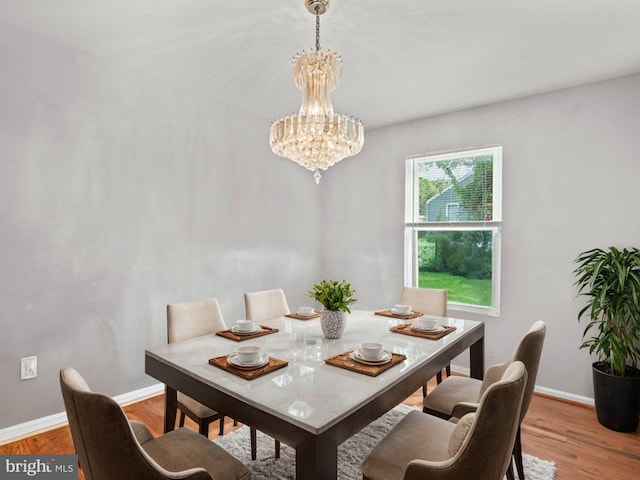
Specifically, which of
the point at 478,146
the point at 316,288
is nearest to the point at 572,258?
the point at 478,146

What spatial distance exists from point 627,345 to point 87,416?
3.13 m

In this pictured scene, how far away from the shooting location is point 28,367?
2.35 meters

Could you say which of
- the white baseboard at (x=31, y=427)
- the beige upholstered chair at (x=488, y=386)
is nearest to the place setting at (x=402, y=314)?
the beige upholstered chair at (x=488, y=386)

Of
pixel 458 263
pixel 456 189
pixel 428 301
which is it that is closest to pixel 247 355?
pixel 428 301

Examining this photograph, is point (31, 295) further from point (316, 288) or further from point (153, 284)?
point (316, 288)

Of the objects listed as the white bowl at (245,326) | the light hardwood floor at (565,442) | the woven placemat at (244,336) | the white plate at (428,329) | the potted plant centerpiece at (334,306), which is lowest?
the light hardwood floor at (565,442)

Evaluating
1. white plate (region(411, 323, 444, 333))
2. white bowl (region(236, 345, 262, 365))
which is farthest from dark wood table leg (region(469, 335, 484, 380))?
white bowl (region(236, 345, 262, 365))

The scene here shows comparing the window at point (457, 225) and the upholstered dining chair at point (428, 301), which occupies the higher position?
the window at point (457, 225)

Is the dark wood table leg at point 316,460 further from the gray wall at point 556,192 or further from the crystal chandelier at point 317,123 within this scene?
the gray wall at point 556,192

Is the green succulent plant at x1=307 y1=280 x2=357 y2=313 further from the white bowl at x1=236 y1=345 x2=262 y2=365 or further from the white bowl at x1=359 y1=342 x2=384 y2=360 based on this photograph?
the white bowl at x1=236 y1=345 x2=262 y2=365

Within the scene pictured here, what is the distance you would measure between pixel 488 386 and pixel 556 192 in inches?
86.9

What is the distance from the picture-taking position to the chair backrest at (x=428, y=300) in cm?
284

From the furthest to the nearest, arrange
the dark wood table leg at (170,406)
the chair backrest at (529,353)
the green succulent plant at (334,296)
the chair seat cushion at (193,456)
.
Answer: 1. the green succulent plant at (334,296)
2. the dark wood table leg at (170,406)
3. the chair backrest at (529,353)
4. the chair seat cushion at (193,456)

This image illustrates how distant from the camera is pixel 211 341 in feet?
6.55
